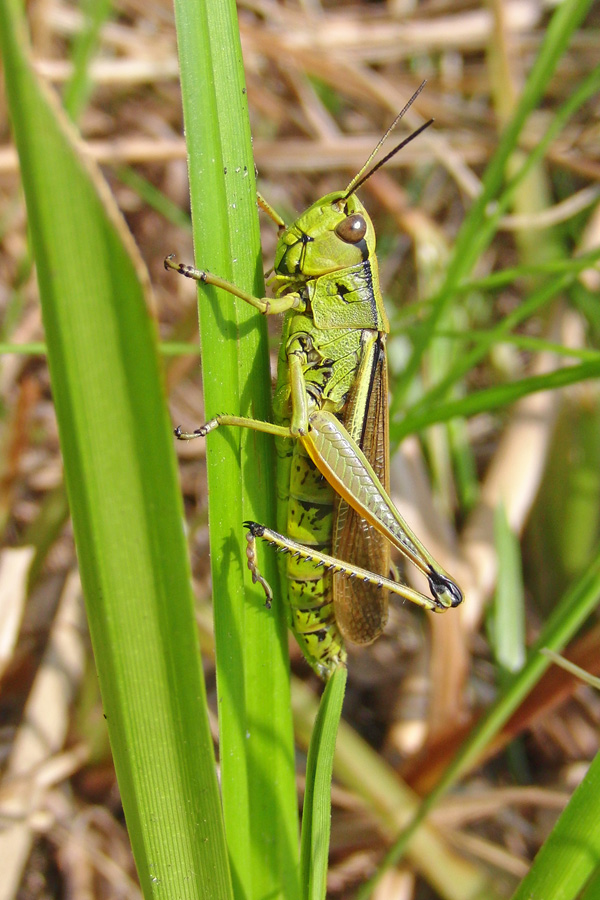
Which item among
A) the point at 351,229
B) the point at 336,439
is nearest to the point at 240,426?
the point at 336,439

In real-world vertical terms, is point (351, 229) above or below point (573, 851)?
above

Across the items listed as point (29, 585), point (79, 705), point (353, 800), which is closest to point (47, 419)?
point (29, 585)

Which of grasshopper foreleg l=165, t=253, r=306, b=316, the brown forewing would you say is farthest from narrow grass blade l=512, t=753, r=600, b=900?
grasshopper foreleg l=165, t=253, r=306, b=316

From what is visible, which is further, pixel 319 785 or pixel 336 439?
pixel 336 439

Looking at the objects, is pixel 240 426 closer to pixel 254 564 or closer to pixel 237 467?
pixel 237 467

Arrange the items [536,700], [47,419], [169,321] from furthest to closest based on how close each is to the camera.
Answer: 1. [169,321]
2. [47,419]
3. [536,700]

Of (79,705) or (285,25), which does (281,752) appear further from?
(285,25)

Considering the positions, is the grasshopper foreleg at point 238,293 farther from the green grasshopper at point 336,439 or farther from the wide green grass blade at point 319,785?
the wide green grass blade at point 319,785
